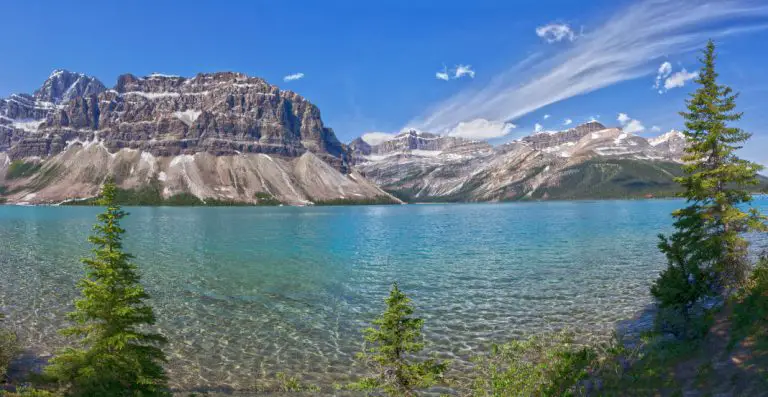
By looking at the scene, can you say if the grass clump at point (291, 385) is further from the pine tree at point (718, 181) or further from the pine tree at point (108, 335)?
the pine tree at point (718, 181)

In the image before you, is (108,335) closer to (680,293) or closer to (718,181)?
(680,293)

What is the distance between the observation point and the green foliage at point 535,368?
Result: 16562 millimetres

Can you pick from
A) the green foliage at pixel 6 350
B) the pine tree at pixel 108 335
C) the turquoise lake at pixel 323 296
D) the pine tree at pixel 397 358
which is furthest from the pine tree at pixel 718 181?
the green foliage at pixel 6 350

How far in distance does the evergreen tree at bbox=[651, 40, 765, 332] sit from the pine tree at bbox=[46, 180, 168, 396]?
86.1ft

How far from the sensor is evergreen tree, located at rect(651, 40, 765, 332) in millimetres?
25172

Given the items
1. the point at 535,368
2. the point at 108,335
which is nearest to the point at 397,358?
the point at 535,368

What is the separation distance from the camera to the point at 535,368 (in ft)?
64.6

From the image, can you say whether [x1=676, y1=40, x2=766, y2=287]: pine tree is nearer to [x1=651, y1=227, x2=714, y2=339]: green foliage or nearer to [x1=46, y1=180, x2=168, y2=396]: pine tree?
[x1=651, y1=227, x2=714, y2=339]: green foliage

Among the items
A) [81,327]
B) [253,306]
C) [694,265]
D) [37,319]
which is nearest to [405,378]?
[81,327]

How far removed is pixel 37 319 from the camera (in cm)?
3019

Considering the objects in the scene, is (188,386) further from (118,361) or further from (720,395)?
(720,395)

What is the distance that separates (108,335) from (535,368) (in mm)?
18557

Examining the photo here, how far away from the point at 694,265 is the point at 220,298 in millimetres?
36343

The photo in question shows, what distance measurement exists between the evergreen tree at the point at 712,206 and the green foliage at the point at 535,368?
737 cm
